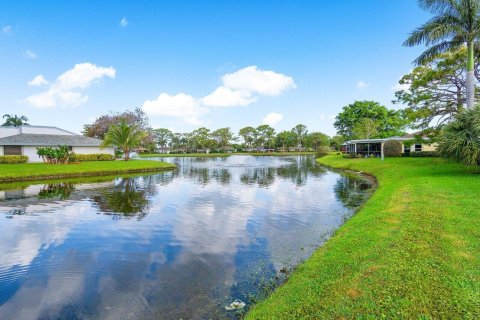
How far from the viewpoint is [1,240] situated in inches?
360

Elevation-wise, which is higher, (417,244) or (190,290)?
(417,244)

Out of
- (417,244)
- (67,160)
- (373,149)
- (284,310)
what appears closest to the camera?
(284,310)

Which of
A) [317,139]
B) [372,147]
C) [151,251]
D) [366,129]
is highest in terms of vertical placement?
[317,139]

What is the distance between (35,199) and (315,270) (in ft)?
55.5

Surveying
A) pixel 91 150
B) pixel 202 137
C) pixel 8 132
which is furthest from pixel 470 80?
pixel 202 137

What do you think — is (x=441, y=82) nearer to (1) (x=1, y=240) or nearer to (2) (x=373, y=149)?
(2) (x=373, y=149)

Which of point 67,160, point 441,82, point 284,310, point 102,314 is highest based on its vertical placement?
point 441,82

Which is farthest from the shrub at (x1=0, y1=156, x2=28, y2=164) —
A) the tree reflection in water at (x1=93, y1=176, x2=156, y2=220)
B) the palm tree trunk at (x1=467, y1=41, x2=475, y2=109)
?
the palm tree trunk at (x1=467, y1=41, x2=475, y2=109)

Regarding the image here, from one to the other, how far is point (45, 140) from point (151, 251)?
3974 centimetres

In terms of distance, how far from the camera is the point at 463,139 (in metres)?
15.4

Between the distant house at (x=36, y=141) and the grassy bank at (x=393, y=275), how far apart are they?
1639 inches

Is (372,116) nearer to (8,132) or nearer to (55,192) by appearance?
Result: (55,192)

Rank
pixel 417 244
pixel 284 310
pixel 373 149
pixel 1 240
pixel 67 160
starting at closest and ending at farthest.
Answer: pixel 284 310
pixel 417 244
pixel 1 240
pixel 67 160
pixel 373 149

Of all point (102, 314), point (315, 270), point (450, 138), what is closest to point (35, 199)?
point (102, 314)
